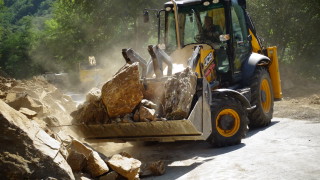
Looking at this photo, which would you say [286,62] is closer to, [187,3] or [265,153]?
[187,3]

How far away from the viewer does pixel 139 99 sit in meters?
7.05

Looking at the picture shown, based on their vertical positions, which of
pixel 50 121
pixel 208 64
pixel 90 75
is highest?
pixel 208 64

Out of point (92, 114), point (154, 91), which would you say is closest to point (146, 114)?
point (154, 91)

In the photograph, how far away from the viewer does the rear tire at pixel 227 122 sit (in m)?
7.73

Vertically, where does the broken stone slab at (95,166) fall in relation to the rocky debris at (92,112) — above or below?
below

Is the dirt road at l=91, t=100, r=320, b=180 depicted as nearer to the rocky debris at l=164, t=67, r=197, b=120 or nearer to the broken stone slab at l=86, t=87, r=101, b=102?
the rocky debris at l=164, t=67, r=197, b=120

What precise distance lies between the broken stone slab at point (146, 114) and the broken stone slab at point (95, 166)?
1.18 meters

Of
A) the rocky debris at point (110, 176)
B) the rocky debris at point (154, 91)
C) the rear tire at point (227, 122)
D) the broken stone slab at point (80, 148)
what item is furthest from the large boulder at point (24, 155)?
the rear tire at point (227, 122)

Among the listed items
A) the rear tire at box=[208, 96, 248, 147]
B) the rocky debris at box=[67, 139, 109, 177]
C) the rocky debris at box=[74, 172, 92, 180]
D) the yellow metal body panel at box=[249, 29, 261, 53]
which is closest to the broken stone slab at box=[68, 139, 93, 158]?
the rocky debris at box=[67, 139, 109, 177]

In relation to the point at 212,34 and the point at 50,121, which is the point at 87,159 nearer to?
the point at 50,121

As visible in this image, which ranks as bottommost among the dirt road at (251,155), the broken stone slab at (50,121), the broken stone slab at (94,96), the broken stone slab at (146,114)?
the dirt road at (251,155)

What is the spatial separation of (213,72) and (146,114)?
2.60 metres

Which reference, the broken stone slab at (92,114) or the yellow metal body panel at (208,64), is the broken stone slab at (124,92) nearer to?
the broken stone slab at (92,114)

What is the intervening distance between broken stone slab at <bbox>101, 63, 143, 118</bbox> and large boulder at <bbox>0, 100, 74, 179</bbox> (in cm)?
201
